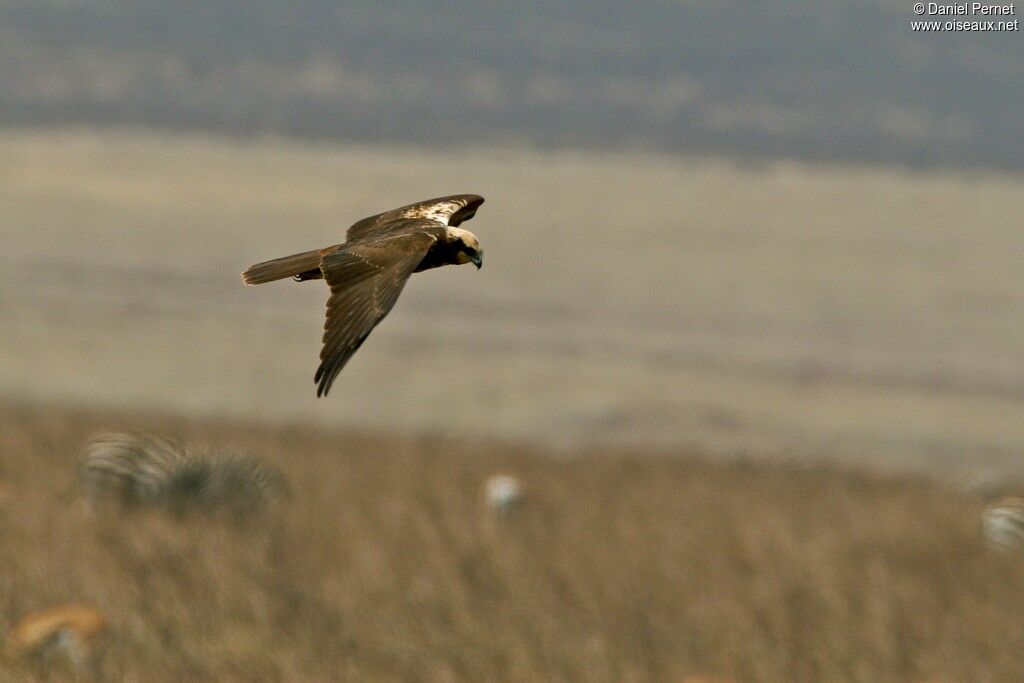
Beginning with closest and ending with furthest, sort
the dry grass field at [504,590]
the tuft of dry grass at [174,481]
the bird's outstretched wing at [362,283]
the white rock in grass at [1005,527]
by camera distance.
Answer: the bird's outstretched wing at [362,283] < the dry grass field at [504,590] < the white rock in grass at [1005,527] < the tuft of dry grass at [174,481]

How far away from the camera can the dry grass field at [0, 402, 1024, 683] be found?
12219mm

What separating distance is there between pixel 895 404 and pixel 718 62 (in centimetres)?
5101

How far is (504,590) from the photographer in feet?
44.5

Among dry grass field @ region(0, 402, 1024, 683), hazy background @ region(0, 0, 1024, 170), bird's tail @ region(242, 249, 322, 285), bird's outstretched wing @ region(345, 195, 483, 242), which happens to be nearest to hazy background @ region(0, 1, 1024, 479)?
hazy background @ region(0, 0, 1024, 170)

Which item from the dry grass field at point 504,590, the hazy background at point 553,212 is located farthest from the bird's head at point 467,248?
the hazy background at point 553,212

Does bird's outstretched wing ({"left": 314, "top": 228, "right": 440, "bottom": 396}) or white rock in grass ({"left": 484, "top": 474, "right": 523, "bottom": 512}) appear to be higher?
bird's outstretched wing ({"left": 314, "top": 228, "right": 440, "bottom": 396})

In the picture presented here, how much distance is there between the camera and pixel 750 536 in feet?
51.1

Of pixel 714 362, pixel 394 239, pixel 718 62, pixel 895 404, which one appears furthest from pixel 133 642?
pixel 718 62

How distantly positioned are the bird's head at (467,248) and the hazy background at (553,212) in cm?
2538

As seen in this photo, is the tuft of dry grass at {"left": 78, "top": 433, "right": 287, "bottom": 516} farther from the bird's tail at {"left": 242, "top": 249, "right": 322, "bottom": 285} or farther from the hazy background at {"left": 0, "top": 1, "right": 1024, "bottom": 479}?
the hazy background at {"left": 0, "top": 1, "right": 1024, "bottom": 479}

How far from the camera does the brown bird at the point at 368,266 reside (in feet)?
13.7

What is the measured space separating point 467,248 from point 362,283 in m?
0.26

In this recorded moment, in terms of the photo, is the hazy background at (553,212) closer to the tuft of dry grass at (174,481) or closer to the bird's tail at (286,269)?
the tuft of dry grass at (174,481)

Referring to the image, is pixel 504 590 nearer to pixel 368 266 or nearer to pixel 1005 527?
pixel 1005 527
